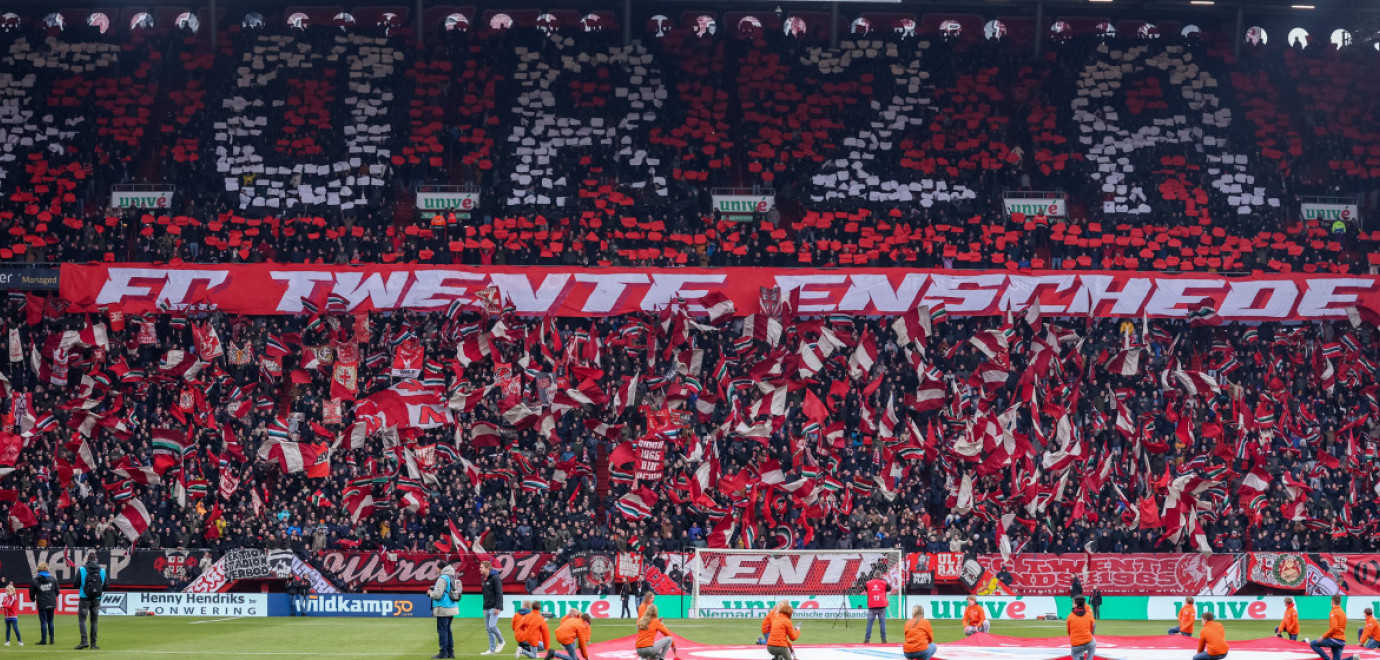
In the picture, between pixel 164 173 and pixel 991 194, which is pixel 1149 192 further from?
pixel 164 173

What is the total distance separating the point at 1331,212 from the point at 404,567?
112 ft

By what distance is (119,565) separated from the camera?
39.2 m

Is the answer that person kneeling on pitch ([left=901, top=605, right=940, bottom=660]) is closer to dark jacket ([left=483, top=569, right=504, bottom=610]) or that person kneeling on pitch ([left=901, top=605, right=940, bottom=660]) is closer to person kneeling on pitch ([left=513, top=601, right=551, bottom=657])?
person kneeling on pitch ([left=513, top=601, right=551, bottom=657])

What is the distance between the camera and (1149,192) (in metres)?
50.5

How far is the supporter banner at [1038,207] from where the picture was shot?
49.8m

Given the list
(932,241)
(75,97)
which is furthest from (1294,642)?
(75,97)

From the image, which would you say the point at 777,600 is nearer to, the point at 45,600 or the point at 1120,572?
the point at 1120,572

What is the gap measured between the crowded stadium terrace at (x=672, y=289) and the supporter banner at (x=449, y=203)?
11cm

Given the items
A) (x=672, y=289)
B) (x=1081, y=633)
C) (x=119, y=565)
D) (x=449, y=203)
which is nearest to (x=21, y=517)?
(x=119, y=565)

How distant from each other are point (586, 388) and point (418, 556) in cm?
756

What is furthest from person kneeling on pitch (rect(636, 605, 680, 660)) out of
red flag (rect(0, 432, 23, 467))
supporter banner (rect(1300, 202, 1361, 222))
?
supporter banner (rect(1300, 202, 1361, 222))

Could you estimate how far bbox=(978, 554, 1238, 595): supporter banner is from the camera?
130ft

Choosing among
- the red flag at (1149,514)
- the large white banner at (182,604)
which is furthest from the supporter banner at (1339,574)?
the large white banner at (182,604)

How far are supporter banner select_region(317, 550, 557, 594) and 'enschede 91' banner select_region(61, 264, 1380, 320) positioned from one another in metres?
8.73
